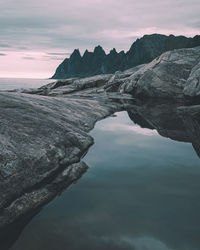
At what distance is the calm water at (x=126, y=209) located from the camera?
4.37m

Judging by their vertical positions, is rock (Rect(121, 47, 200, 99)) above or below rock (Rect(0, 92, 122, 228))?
above

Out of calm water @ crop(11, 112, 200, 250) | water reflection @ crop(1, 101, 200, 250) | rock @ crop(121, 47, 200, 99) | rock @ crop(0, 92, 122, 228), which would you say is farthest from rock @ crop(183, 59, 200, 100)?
rock @ crop(0, 92, 122, 228)

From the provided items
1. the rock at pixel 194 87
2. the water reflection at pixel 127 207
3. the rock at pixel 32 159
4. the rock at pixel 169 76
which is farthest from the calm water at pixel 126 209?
the rock at pixel 169 76

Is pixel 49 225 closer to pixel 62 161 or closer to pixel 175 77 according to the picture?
pixel 62 161

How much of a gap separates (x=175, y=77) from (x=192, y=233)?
25606mm

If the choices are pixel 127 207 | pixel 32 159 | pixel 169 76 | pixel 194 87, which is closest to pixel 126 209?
pixel 127 207

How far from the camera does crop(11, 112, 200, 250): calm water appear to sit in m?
4.37

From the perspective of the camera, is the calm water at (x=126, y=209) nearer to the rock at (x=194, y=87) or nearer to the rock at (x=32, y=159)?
the rock at (x=32, y=159)

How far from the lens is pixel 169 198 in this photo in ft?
19.0

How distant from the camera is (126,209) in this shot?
5.36 meters

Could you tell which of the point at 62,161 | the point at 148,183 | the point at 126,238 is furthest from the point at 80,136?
the point at 126,238

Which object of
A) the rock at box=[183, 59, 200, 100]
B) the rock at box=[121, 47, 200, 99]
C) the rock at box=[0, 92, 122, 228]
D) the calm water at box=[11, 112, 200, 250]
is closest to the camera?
the calm water at box=[11, 112, 200, 250]

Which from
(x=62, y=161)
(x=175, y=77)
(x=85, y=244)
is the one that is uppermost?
(x=175, y=77)

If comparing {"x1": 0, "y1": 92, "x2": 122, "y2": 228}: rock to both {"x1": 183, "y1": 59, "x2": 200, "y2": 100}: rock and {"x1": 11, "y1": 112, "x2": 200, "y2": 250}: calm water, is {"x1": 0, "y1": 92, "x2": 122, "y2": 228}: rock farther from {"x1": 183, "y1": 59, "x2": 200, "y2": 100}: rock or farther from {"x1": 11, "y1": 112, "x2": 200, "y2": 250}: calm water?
{"x1": 183, "y1": 59, "x2": 200, "y2": 100}: rock
